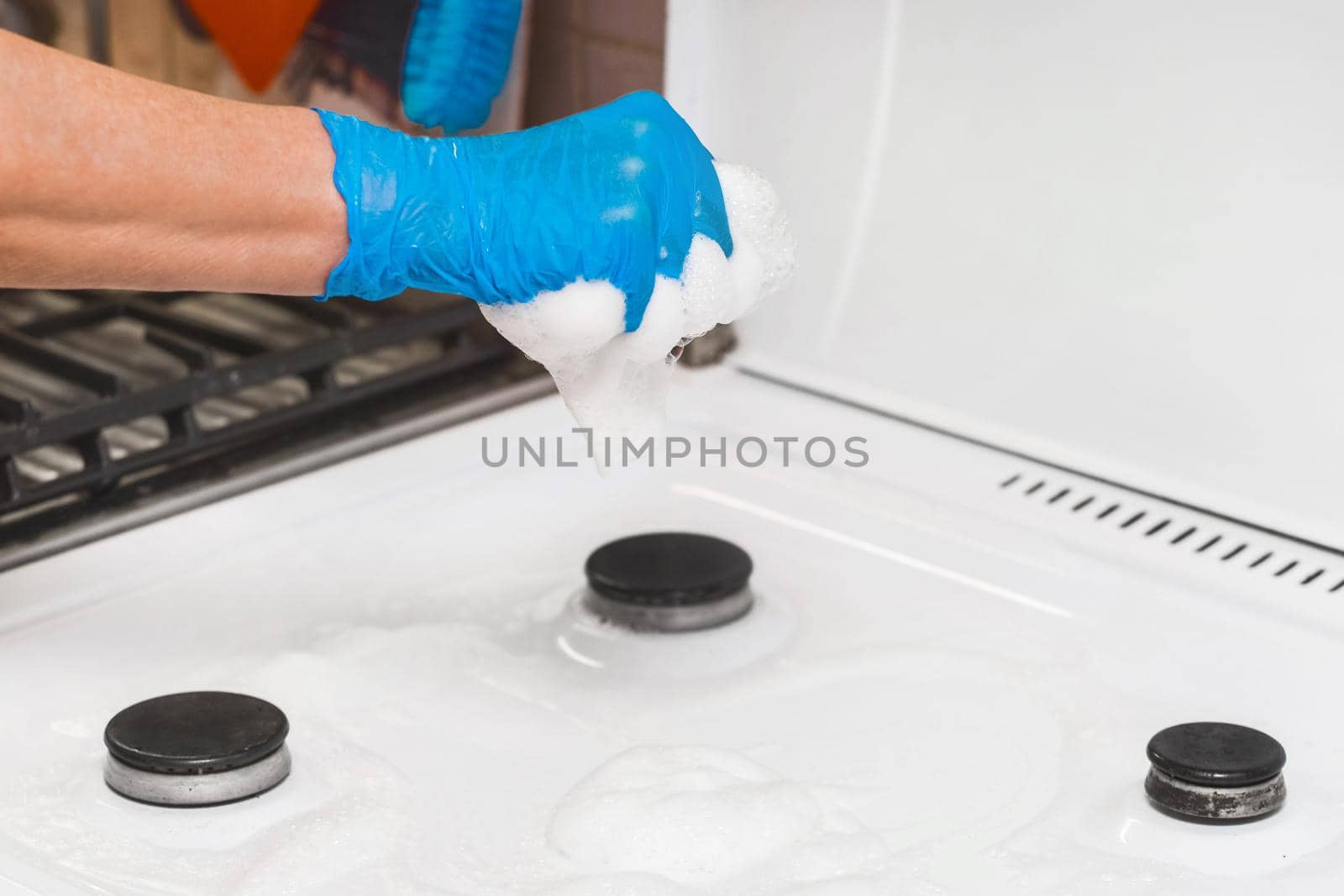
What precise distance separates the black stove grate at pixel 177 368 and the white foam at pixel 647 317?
28 cm

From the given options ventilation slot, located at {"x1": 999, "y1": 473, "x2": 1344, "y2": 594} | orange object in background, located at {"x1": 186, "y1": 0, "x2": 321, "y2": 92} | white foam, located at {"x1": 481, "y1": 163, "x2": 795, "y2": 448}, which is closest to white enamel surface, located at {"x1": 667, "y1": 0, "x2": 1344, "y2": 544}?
ventilation slot, located at {"x1": 999, "y1": 473, "x2": 1344, "y2": 594}

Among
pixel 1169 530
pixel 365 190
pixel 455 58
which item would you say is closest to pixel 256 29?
pixel 455 58

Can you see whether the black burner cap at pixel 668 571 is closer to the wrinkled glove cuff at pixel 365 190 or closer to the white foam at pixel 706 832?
the white foam at pixel 706 832

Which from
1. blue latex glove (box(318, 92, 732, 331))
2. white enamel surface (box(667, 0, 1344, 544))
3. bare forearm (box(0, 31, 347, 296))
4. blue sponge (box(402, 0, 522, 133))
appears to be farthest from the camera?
blue sponge (box(402, 0, 522, 133))

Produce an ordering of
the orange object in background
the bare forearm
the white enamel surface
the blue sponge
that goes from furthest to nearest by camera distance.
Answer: the orange object in background < the blue sponge < the white enamel surface < the bare forearm

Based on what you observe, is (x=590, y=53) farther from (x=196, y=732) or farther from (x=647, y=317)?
(x=196, y=732)

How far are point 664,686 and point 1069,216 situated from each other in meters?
0.37

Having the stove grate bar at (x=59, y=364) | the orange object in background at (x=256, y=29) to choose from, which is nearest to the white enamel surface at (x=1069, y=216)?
the orange object in background at (x=256, y=29)

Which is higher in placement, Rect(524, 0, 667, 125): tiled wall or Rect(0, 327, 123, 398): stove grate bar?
Rect(524, 0, 667, 125): tiled wall

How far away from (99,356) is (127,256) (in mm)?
505

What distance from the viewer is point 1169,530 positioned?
919 mm

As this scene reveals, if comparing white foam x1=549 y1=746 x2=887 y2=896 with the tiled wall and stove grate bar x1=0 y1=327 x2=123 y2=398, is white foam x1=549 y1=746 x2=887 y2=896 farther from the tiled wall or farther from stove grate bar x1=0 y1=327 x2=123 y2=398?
the tiled wall

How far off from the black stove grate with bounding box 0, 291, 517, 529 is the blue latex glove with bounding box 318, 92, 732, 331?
27 centimetres

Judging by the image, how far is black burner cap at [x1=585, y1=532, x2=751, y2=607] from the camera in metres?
0.86
